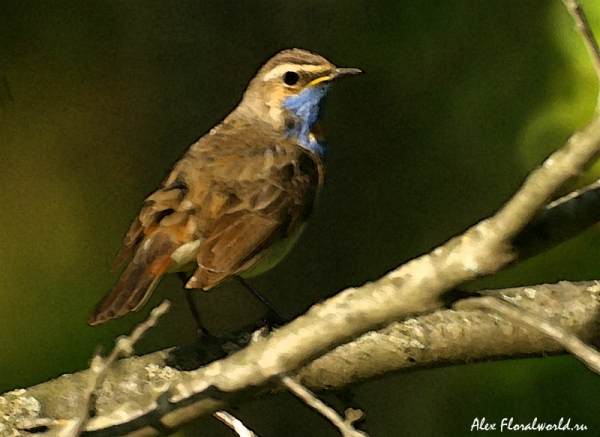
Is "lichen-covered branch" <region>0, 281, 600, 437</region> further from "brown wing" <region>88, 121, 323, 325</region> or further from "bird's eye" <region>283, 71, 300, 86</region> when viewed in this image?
"bird's eye" <region>283, 71, 300, 86</region>

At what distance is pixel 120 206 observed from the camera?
313 cm

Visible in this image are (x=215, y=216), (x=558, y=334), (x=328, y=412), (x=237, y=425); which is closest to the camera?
(x=558, y=334)

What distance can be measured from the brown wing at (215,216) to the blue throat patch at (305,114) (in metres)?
0.12

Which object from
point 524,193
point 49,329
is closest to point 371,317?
point 524,193

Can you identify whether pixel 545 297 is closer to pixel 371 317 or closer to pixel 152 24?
pixel 371 317

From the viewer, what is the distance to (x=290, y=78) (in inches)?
90.7

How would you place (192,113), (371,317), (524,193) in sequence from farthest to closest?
1. (192,113)
2. (371,317)
3. (524,193)

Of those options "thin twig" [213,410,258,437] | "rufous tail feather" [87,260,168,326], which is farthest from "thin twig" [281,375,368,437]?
"rufous tail feather" [87,260,168,326]

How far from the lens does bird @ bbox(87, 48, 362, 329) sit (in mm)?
1854

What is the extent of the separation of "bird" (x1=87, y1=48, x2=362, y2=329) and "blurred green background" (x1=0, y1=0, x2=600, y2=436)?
24.7 inches

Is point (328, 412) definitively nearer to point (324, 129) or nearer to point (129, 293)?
point (129, 293)

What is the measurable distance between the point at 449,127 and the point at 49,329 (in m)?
1.55

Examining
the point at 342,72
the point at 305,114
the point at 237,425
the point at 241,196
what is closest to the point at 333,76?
the point at 342,72

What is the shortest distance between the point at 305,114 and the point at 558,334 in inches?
53.0
